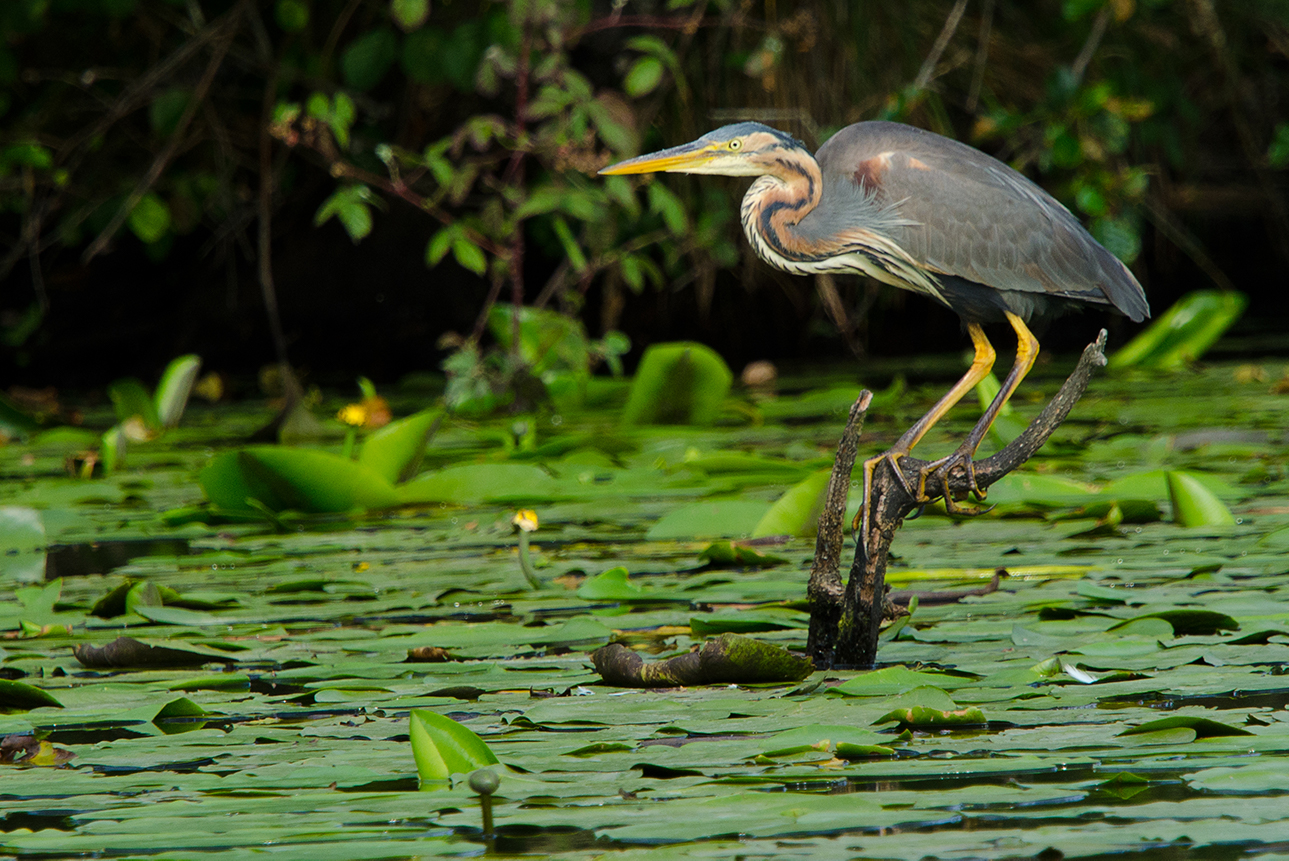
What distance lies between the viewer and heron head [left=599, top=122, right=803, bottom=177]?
7.56 ft

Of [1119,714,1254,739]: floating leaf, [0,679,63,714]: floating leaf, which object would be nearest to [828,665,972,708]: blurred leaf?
[1119,714,1254,739]: floating leaf

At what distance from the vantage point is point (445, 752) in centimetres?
147

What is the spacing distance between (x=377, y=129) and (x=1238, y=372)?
328 cm

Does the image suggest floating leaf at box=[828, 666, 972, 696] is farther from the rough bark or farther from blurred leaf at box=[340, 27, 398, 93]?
blurred leaf at box=[340, 27, 398, 93]

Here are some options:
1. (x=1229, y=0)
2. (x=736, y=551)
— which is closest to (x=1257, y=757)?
(x=736, y=551)

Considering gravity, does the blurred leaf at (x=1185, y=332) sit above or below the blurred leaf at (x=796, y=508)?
above

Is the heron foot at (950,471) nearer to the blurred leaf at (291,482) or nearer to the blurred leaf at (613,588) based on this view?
the blurred leaf at (613,588)

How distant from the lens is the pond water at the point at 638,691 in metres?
1.33

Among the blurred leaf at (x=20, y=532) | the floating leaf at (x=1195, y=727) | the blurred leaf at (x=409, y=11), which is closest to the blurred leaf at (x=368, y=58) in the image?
the blurred leaf at (x=409, y=11)

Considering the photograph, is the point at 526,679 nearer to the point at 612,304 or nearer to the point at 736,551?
the point at 736,551

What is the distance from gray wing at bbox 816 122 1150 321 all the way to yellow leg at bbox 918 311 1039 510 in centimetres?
7

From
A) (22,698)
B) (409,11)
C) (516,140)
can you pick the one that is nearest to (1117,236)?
(516,140)

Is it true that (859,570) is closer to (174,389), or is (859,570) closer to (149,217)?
(174,389)

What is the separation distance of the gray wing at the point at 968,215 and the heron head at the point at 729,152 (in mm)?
138
